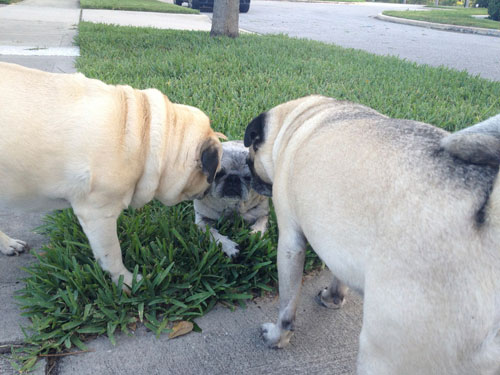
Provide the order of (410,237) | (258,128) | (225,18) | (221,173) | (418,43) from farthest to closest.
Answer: (418,43) < (225,18) < (221,173) < (258,128) < (410,237)

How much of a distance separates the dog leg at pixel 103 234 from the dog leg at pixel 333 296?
131cm

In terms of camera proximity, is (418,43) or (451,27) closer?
(418,43)

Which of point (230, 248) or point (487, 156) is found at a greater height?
point (487, 156)

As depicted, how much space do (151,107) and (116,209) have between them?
2.43 ft

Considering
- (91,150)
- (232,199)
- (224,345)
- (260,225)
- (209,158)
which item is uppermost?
(91,150)

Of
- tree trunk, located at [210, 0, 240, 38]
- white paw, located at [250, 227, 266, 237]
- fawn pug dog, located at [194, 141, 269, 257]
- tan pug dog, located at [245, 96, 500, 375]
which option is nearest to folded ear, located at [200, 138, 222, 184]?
fawn pug dog, located at [194, 141, 269, 257]

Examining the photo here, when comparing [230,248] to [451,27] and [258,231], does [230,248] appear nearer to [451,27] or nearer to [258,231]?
[258,231]

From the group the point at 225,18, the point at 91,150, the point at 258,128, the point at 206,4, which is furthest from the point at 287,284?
the point at 206,4

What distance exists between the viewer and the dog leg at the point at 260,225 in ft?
11.7

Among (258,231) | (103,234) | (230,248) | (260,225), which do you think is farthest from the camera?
(260,225)

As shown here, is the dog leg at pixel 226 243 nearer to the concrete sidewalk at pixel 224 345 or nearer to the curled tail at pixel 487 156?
the concrete sidewalk at pixel 224 345

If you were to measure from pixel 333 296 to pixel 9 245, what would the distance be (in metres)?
2.37

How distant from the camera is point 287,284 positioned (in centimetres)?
248

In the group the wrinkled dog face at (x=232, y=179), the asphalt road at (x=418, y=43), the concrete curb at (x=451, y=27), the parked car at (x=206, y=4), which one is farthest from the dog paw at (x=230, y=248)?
the parked car at (x=206, y=4)
